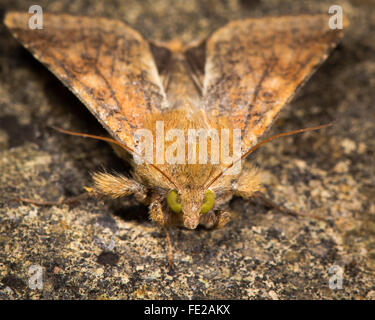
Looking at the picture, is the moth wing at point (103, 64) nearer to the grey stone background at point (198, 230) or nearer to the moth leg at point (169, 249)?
the grey stone background at point (198, 230)

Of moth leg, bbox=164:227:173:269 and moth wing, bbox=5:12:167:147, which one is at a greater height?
moth wing, bbox=5:12:167:147

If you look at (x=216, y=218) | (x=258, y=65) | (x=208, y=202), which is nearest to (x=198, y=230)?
(x=216, y=218)

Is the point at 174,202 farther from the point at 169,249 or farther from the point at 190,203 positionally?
the point at 169,249

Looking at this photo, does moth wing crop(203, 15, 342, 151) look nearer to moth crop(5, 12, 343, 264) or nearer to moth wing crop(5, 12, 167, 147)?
moth crop(5, 12, 343, 264)

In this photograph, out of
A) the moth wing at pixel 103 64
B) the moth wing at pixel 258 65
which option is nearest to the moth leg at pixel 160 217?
the moth wing at pixel 103 64

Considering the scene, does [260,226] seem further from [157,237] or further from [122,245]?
[122,245]

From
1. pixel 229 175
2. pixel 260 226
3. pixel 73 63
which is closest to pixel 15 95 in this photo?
pixel 73 63

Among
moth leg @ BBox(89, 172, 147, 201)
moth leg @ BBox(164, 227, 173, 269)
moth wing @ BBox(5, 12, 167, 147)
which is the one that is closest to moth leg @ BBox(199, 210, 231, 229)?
moth leg @ BBox(164, 227, 173, 269)
